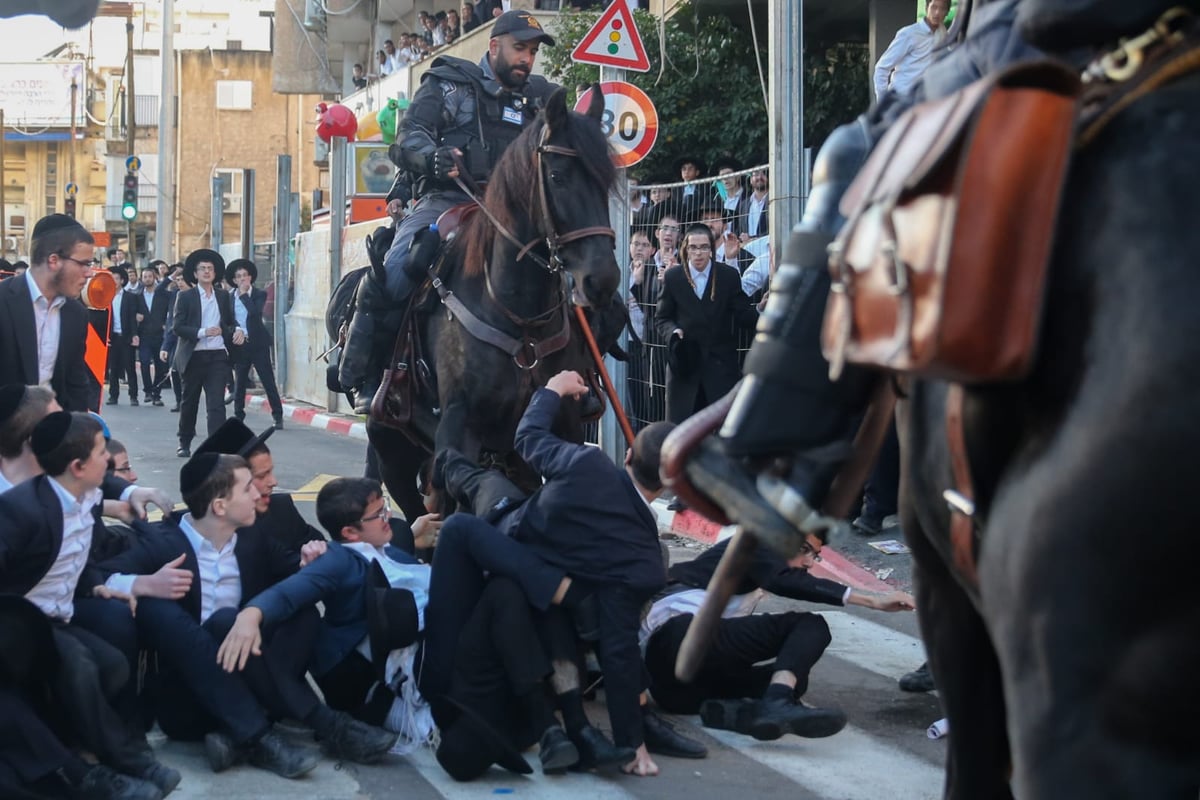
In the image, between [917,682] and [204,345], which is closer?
[917,682]

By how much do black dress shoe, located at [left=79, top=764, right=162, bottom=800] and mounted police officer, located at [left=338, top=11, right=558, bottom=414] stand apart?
10.2 ft

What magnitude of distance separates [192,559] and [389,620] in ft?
2.57

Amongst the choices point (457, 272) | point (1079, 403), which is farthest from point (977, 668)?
point (457, 272)

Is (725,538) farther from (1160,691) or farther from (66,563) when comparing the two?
(1160,691)

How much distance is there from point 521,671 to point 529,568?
1.18 ft

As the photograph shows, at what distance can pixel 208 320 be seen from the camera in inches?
650

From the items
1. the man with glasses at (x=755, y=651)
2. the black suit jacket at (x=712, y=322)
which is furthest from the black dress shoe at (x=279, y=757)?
the black suit jacket at (x=712, y=322)

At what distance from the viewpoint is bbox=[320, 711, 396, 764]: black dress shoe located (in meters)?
5.45

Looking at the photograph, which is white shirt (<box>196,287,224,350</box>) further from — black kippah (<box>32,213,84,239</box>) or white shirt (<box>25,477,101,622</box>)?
white shirt (<box>25,477,101,622</box>)

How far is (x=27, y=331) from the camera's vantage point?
8031 mm

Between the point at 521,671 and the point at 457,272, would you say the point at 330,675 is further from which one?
the point at 457,272

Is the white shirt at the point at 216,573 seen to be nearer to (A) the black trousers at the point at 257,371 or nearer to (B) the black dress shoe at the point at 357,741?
(B) the black dress shoe at the point at 357,741

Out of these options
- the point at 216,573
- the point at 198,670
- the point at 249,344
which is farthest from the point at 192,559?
the point at 249,344

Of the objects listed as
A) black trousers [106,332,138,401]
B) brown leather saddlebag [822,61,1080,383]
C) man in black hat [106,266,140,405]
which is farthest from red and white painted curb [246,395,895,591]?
black trousers [106,332,138,401]
